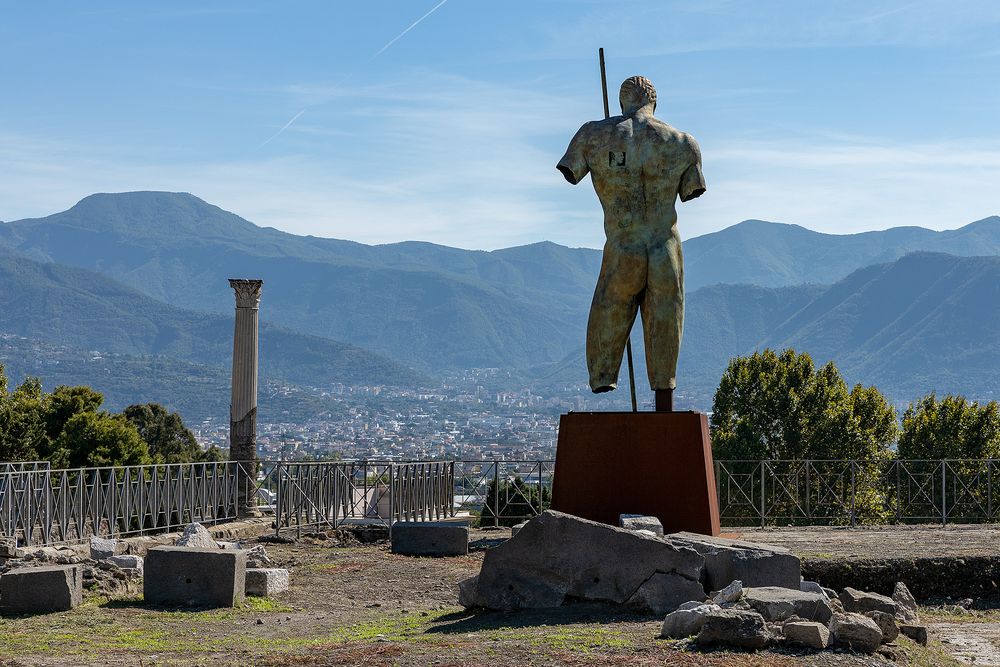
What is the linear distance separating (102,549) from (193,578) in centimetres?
280

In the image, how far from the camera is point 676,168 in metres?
13.3

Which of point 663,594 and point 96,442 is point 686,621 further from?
point 96,442

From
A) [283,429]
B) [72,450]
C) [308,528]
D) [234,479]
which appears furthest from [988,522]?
[283,429]

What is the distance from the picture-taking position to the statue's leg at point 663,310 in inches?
530

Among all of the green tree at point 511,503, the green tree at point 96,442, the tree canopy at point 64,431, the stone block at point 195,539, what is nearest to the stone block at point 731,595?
the stone block at point 195,539

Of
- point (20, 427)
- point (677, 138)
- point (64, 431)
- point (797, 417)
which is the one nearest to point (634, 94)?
point (677, 138)

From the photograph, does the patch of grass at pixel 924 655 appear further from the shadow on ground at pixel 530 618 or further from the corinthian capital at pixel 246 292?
the corinthian capital at pixel 246 292

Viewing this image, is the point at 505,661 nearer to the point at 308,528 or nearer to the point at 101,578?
the point at 101,578

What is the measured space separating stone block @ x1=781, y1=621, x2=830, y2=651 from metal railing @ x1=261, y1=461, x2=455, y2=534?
9.47m

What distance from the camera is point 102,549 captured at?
13.0 metres

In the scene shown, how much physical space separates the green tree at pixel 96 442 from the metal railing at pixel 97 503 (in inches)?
549

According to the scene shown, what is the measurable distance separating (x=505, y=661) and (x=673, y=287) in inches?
257

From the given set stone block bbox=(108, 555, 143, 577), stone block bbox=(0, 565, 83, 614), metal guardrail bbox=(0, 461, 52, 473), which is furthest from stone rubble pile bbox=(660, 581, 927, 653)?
metal guardrail bbox=(0, 461, 52, 473)

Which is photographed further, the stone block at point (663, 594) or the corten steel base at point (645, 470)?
the corten steel base at point (645, 470)
